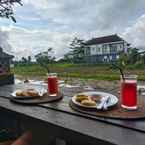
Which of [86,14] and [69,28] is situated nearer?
[86,14]

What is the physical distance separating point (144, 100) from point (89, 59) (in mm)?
4546

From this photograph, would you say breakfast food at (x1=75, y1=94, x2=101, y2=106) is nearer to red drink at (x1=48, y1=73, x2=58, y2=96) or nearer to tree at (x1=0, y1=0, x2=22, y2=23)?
red drink at (x1=48, y1=73, x2=58, y2=96)

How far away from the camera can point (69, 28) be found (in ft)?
27.9

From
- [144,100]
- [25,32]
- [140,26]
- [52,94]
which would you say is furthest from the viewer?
[25,32]

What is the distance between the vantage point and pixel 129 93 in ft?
3.07

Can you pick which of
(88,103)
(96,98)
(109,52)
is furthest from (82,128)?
(109,52)

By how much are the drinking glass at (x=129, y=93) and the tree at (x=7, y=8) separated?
6.02 feet

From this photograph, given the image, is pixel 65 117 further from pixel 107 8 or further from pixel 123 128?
pixel 107 8

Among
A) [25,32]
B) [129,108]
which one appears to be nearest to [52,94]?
[129,108]

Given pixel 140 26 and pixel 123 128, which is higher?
→ pixel 140 26

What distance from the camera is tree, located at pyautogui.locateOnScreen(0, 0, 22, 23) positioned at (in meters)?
2.34

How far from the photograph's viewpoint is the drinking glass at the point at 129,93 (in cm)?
92

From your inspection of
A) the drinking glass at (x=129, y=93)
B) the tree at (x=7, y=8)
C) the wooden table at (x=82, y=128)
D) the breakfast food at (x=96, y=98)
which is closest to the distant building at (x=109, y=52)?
the breakfast food at (x=96, y=98)

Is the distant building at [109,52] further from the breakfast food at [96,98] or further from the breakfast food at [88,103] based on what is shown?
the breakfast food at [88,103]
